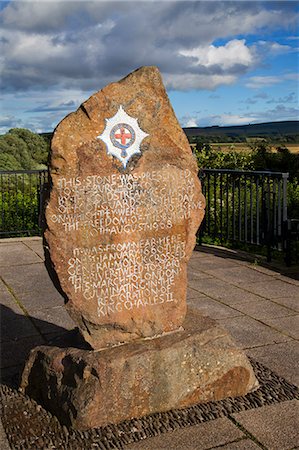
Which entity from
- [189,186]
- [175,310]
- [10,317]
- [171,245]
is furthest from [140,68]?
[10,317]

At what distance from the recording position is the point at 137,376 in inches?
143

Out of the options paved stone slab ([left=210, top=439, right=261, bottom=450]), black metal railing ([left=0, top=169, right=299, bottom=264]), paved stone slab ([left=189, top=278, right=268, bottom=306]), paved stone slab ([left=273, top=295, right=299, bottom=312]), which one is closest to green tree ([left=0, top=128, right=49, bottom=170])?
black metal railing ([left=0, top=169, right=299, bottom=264])

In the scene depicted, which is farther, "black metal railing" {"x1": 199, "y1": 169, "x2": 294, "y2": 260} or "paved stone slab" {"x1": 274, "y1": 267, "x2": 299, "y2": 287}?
"black metal railing" {"x1": 199, "y1": 169, "x2": 294, "y2": 260}

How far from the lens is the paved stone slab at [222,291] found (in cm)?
607

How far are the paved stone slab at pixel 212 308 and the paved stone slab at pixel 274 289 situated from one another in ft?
2.16

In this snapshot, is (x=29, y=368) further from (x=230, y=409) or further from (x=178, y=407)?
(x=230, y=409)

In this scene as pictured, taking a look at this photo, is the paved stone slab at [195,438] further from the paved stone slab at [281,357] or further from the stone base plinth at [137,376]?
the paved stone slab at [281,357]

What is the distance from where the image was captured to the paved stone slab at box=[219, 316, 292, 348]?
480 centimetres

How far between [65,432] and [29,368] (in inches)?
25.6

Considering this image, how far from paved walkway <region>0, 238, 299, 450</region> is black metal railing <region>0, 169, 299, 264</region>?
54 centimetres

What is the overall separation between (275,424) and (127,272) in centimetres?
141

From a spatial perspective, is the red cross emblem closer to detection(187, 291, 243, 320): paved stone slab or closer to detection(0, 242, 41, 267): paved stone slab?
detection(187, 291, 243, 320): paved stone slab

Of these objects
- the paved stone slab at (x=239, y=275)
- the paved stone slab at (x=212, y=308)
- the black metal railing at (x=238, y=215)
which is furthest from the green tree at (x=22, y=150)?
the paved stone slab at (x=212, y=308)

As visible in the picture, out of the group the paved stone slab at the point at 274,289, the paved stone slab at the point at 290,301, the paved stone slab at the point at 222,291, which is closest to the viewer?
the paved stone slab at the point at 290,301
